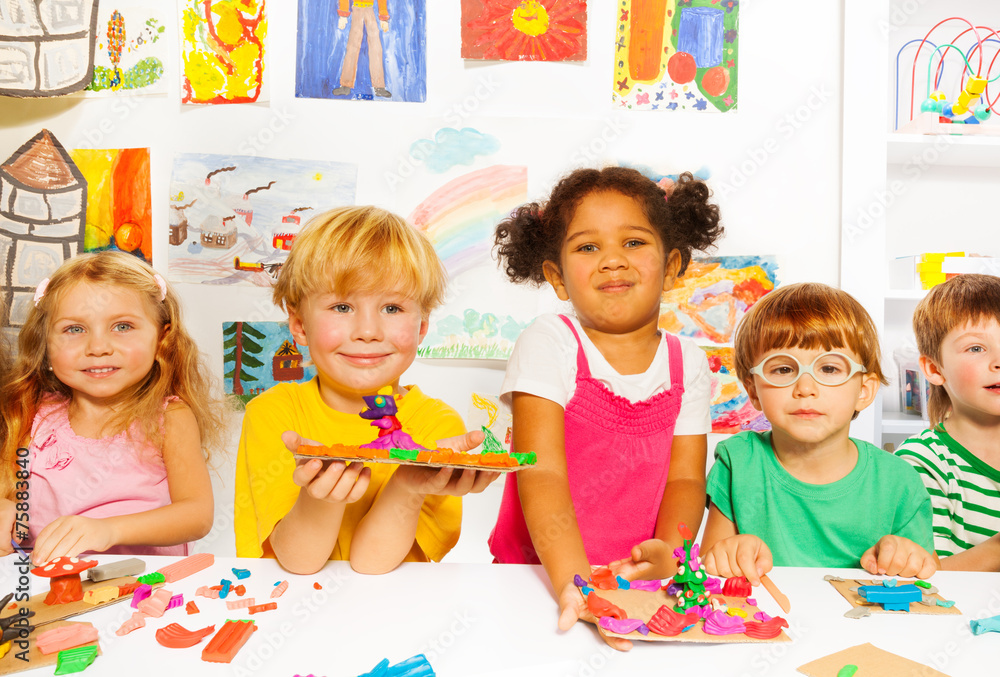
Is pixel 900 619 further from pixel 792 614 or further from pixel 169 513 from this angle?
pixel 169 513

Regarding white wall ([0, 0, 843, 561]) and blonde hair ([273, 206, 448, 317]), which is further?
white wall ([0, 0, 843, 561])

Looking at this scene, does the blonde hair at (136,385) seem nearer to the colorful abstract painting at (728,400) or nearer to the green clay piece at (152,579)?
the green clay piece at (152,579)

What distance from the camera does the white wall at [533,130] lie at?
1.53m

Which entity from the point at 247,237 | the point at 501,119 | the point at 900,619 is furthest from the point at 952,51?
the point at 247,237

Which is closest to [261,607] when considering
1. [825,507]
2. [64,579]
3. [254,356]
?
[64,579]

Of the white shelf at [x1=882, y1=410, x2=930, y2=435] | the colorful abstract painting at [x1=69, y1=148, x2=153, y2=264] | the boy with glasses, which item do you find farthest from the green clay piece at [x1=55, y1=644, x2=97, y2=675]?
the white shelf at [x1=882, y1=410, x2=930, y2=435]

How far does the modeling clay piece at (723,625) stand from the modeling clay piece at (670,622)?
0.01 m

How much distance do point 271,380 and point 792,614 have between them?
1.22 metres

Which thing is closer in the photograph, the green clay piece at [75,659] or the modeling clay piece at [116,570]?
the green clay piece at [75,659]

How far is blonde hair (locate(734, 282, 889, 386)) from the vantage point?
971 millimetres

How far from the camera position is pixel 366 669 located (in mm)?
528

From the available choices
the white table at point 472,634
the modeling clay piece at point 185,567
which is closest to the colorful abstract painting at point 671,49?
the white table at point 472,634

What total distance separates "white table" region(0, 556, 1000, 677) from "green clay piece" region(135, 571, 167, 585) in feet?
0.07

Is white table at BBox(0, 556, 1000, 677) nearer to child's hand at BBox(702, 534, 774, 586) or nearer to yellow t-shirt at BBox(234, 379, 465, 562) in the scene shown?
child's hand at BBox(702, 534, 774, 586)
